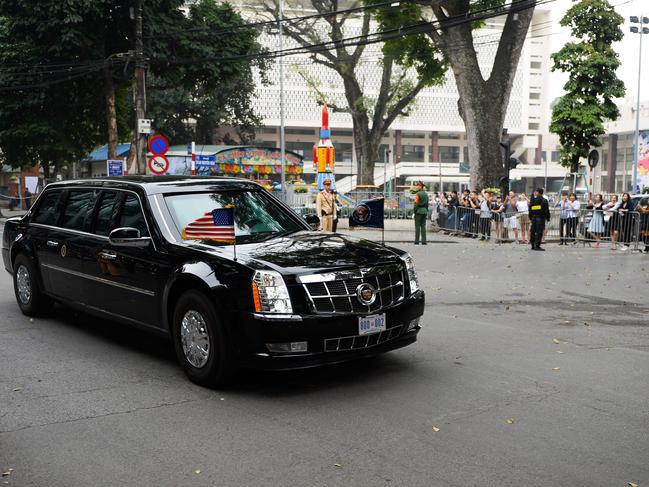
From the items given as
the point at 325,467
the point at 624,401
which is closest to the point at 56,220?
the point at 325,467

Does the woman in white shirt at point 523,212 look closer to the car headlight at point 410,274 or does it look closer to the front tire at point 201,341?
the car headlight at point 410,274

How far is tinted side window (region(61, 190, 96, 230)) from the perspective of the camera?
25.5 feet

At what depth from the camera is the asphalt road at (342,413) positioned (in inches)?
165

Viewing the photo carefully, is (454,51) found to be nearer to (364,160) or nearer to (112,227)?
(364,160)

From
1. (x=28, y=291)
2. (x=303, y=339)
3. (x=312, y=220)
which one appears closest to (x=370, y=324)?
(x=303, y=339)

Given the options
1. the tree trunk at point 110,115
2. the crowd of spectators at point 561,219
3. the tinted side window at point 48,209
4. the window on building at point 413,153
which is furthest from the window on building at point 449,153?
the tinted side window at point 48,209

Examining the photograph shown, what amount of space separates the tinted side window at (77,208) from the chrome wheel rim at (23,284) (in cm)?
110

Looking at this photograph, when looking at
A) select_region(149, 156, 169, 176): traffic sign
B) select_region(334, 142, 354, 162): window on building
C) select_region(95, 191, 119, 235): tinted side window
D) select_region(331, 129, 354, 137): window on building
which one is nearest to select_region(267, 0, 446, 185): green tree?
select_region(149, 156, 169, 176): traffic sign

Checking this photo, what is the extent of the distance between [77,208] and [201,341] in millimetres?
2940

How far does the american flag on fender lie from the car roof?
1.77 feet

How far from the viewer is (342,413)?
17.2ft

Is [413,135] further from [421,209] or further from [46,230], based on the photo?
[46,230]

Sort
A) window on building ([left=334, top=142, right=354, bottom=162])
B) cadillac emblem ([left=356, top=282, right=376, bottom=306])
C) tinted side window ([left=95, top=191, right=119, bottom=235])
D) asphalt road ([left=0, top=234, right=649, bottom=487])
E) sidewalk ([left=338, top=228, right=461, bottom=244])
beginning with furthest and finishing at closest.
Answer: window on building ([left=334, top=142, right=354, bottom=162]) → sidewalk ([left=338, top=228, right=461, bottom=244]) → tinted side window ([left=95, top=191, right=119, bottom=235]) → cadillac emblem ([left=356, top=282, right=376, bottom=306]) → asphalt road ([left=0, top=234, right=649, bottom=487])

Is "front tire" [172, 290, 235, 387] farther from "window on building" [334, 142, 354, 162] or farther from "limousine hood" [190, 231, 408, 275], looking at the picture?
"window on building" [334, 142, 354, 162]
